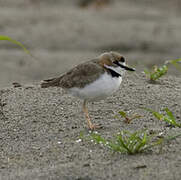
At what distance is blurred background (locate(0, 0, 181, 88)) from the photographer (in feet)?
33.4

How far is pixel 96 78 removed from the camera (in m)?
4.22

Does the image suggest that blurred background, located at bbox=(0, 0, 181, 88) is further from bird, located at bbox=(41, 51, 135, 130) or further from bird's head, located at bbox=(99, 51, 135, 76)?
bird's head, located at bbox=(99, 51, 135, 76)

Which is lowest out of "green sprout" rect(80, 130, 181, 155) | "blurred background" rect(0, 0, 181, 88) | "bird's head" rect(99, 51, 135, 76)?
"blurred background" rect(0, 0, 181, 88)

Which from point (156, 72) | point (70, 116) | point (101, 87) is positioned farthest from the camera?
point (156, 72)

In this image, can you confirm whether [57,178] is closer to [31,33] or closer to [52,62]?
[52,62]

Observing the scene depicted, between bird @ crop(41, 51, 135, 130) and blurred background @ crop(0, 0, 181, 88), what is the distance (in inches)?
191

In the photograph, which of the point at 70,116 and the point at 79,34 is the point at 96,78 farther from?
the point at 79,34

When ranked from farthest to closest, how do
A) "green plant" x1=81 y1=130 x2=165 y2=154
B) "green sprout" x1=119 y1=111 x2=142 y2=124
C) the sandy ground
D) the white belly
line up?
"green sprout" x1=119 y1=111 x2=142 y2=124
the white belly
"green plant" x1=81 y1=130 x2=165 y2=154
the sandy ground

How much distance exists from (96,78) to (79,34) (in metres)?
7.37

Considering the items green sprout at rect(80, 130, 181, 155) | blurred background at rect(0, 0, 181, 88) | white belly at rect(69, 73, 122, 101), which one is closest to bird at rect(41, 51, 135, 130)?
white belly at rect(69, 73, 122, 101)

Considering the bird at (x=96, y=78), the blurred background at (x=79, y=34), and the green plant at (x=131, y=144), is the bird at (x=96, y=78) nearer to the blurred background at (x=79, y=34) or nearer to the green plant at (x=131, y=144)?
the green plant at (x=131, y=144)

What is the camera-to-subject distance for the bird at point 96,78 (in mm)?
4195

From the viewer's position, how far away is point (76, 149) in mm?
4094

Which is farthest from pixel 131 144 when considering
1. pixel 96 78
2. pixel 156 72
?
pixel 156 72
